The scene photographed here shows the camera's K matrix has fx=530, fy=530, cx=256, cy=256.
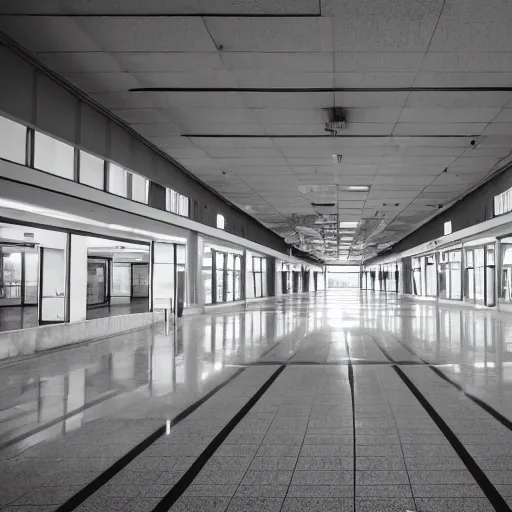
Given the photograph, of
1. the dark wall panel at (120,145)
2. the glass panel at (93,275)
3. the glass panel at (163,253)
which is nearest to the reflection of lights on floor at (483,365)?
the dark wall panel at (120,145)

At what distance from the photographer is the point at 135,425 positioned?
4316 millimetres

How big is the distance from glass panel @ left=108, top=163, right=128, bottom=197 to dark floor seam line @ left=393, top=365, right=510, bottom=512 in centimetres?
729

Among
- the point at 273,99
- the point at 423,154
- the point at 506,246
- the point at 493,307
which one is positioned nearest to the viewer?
the point at 273,99

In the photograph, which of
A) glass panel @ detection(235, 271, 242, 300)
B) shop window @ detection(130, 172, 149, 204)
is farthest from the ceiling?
glass panel @ detection(235, 271, 242, 300)

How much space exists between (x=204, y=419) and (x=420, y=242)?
2689 cm

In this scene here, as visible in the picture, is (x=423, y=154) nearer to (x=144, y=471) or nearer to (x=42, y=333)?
(x=42, y=333)

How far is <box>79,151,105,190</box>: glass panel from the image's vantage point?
9469 millimetres

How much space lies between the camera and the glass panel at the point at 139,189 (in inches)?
454

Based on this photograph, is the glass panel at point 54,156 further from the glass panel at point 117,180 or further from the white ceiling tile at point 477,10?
the white ceiling tile at point 477,10

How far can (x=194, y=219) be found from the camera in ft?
53.4

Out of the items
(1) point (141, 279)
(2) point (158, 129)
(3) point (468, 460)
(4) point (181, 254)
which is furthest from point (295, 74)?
(4) point (181, 254)

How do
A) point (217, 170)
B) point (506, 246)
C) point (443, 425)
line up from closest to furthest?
point (443, 425) → point (217, 170) → point (506, 246)

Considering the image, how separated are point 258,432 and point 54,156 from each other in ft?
20.4

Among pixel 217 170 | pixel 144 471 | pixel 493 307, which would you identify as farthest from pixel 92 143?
pixel 493 307
